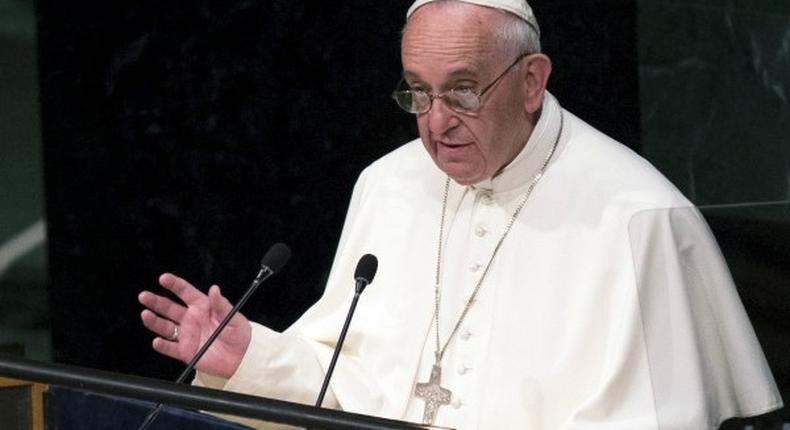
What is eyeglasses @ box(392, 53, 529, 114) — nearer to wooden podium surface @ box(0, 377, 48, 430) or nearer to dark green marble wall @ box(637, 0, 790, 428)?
wooden podium surface @ box(0, 377, 48, 430)

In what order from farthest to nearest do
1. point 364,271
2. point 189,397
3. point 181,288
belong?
point 181,288 → point 364,271 → point 189,397

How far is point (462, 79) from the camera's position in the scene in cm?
427

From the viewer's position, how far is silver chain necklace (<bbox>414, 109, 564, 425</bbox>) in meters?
4.36

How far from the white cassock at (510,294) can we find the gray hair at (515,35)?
0.17 meters

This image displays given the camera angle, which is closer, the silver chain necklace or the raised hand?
the raised hand

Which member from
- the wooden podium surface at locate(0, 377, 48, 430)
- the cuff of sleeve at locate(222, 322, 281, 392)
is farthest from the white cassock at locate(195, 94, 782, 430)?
the wooden podium surface at locate(0, 377, 48, 430)

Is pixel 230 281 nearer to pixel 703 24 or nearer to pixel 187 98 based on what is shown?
pixel 187 98

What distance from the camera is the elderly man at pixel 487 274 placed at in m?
4.15

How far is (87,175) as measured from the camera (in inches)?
230

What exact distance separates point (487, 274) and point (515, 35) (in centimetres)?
56

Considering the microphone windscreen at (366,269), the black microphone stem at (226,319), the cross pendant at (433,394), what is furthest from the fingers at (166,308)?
the cross pendant at (433,394)

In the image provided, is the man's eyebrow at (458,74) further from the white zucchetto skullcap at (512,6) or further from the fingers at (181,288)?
the fingers at (181,288)

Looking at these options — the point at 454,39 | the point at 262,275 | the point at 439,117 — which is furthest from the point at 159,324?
the point at 454,39

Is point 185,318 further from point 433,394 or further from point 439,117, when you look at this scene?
point 439,117
